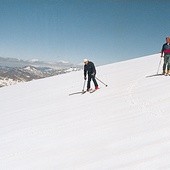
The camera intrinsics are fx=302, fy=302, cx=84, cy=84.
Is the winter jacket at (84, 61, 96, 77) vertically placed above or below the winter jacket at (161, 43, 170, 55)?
below

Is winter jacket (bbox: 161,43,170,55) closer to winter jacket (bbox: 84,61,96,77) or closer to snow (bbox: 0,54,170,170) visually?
snow (bbox: 0,54,170,170)

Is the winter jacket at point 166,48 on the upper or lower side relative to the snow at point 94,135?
upper

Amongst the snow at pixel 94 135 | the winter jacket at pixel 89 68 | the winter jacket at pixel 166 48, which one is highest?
the winter jacket at pixel 166 48

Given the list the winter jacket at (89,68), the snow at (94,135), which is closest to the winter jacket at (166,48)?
the snow at (94,135)

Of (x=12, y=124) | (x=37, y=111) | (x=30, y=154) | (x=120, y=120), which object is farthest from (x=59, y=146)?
(x=37, y=111)

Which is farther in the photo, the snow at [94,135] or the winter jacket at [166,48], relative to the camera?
the winter jacket at [166,48]

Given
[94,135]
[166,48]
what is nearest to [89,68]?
[166,48]

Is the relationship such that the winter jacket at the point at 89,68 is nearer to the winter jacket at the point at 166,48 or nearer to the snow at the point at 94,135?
the snow at the point at 94,135

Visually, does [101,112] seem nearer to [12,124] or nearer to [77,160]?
[12,124]

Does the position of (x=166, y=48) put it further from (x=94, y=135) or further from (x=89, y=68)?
(x=94, y=135)

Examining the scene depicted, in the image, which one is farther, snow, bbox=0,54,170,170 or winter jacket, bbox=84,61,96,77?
winter jacket, bbox=84,61,96,77

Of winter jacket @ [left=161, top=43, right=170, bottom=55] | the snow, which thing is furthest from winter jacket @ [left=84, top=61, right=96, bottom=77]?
winter jacket @ [left=161, top=43, right=170, bottom=55]

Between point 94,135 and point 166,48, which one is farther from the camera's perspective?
point 166,48

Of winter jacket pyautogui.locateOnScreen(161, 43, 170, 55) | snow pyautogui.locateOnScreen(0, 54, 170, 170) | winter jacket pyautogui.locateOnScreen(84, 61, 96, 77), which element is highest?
winter jacket pyautogui.locateOnScreen(161, 43, 170, 55)
